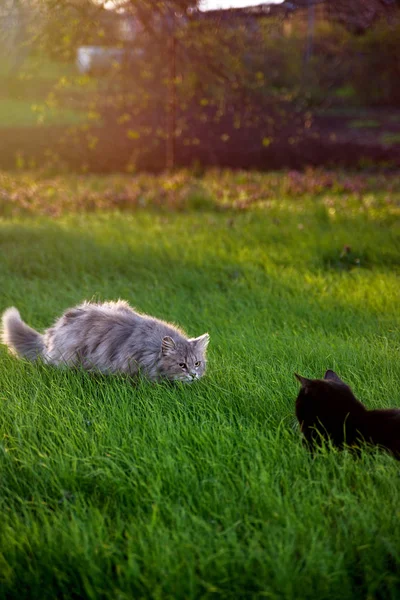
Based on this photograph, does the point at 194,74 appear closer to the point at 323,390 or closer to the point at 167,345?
the point at 167,345

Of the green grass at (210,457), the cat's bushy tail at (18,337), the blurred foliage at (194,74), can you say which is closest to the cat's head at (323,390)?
the green grass at (210,457)

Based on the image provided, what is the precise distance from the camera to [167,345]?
4613 mm

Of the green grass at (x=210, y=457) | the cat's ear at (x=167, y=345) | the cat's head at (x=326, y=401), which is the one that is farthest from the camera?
the cat's ear at (x=167, y=345)

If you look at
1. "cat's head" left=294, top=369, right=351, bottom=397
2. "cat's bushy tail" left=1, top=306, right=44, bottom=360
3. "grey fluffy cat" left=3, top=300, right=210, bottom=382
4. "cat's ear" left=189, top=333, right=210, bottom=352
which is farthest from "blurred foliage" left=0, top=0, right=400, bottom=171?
"cat's head" left=294, top=369, right=351, bottom=397

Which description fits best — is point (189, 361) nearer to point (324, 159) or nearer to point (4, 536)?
point (4, 536)

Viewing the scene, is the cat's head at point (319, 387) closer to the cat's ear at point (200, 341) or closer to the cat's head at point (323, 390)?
the cat's head at point (323, 390)

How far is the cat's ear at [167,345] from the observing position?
4586 mm

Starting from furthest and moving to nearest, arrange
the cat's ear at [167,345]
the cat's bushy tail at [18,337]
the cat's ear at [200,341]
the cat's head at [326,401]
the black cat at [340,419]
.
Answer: the cat's bushy tail at [18,337], the cat's ear at [200,341], the cat's ear at [167,345], the cat's head at [326,401], the black cat at [340,419]

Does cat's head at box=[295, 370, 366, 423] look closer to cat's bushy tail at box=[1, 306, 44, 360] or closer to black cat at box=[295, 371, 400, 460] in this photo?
black cat at box=[295, 371, 400, 460]

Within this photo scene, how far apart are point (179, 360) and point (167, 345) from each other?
0.14 meters

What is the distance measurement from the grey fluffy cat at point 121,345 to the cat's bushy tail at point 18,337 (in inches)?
4.0

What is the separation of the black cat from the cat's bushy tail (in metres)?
2.56

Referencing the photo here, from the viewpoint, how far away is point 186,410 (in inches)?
169

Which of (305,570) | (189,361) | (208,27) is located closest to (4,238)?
(208,27)
